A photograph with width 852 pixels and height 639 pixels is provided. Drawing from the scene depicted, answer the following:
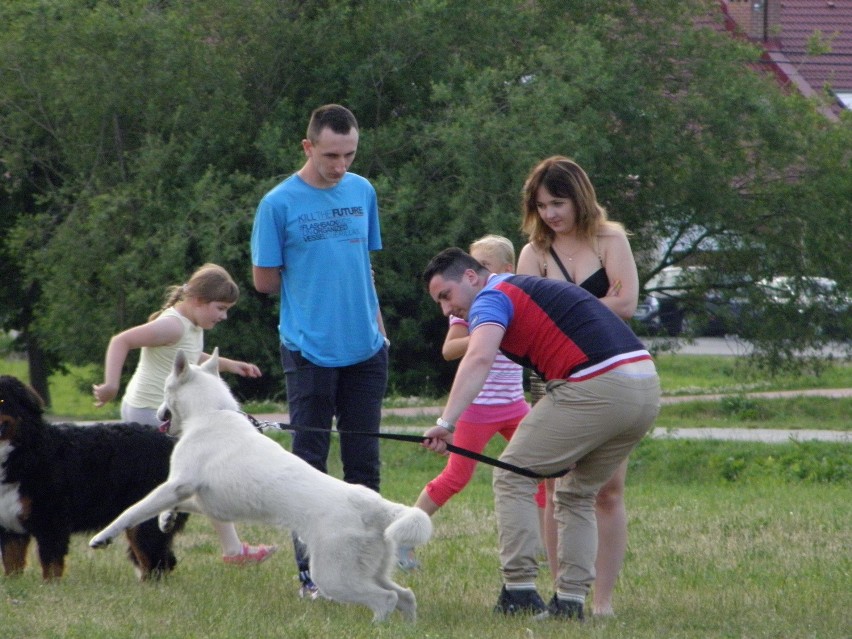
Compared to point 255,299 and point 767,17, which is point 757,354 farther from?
point 767,17

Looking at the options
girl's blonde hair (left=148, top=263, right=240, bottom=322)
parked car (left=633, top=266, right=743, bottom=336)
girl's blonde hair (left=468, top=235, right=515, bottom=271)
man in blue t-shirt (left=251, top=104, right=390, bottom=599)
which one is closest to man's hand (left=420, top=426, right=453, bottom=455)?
man in blue t-shirt (left=251, top=104, right=390, bottom=599)

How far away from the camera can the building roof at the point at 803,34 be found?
2902 centimetres

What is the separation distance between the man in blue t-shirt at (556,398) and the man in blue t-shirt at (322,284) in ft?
2.58

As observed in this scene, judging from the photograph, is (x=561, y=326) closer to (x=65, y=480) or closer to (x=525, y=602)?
(x=525, y=602)

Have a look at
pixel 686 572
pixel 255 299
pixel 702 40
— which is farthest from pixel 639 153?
pixel 686 572

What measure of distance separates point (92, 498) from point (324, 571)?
1723 millimetres

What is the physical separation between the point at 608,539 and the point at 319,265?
1849 mm

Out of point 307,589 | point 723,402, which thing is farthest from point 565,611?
point 723,402

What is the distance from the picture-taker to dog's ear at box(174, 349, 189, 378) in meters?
5.52

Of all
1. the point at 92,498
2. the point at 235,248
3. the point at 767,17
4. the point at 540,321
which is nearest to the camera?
the point at 540,321

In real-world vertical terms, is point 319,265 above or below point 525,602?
above

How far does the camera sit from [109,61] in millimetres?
15961

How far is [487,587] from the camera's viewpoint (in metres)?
6.19

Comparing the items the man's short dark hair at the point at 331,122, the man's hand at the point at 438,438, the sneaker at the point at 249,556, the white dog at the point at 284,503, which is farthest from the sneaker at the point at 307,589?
the man's short dark hair at the point at 331,122
